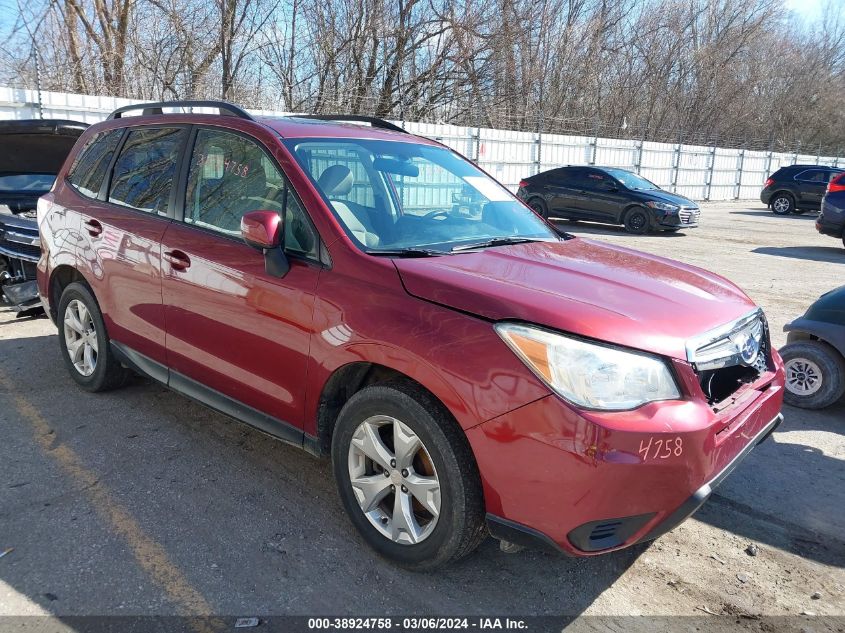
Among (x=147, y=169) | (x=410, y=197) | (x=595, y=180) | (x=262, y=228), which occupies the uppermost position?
(x=147, y=169)

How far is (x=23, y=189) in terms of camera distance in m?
7.37

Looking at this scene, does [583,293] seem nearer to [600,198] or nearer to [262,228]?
[262,228]

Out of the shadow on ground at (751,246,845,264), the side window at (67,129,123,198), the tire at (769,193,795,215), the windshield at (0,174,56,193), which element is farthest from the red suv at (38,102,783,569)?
the tire at (769,193,795,215)

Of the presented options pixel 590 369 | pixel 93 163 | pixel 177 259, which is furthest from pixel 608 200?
pixel 590 369

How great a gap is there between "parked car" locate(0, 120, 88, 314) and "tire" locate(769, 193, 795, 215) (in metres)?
22.1

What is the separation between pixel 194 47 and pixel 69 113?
10200 mm

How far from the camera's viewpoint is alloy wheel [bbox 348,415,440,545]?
266 centimetres

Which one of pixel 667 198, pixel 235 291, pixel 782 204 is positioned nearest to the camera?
pixel 235 291

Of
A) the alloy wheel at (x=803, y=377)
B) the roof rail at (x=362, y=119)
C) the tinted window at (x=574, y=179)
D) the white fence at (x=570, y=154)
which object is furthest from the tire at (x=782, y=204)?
the roof rail at (x=362, y=119)

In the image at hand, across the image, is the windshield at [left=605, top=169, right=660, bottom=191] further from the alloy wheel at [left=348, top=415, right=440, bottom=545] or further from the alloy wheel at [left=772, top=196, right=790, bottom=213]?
the alloy wheel at [left=348, top=415, right=440, bottom=545]

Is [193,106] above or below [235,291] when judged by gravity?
above

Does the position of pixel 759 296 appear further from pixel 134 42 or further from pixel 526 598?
pixel 134 42

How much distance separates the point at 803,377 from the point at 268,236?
3990 mm

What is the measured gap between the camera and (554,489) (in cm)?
230
